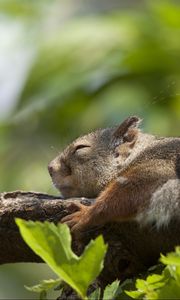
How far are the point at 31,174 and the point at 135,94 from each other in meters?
1.24

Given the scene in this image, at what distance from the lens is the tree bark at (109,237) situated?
14.9 feet

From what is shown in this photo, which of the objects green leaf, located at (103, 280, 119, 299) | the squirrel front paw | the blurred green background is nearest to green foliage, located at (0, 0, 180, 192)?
the blurred green background

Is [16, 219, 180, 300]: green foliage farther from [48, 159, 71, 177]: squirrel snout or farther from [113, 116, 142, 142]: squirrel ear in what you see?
[113, 116, 142, 142]: squirrel ear

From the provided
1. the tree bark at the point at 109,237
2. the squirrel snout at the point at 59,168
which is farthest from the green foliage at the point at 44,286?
the squirrel snout at the point at 59,168

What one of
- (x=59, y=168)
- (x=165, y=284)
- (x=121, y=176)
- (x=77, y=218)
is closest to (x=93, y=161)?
(x=59, y=168)

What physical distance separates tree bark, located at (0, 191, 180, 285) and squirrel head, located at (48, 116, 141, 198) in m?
0.59

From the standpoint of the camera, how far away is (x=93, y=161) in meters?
5.71

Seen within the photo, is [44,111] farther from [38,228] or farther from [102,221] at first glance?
[38,228]

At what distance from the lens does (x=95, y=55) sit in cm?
832

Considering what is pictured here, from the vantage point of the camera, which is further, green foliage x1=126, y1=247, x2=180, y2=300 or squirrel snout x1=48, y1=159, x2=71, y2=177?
squirrel snout x1=48, y1=159, x2=71, y2=177

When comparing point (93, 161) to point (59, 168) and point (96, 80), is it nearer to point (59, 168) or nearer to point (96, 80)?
point (59, 168)

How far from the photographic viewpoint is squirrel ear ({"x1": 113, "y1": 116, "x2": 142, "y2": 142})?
5852 millimetres

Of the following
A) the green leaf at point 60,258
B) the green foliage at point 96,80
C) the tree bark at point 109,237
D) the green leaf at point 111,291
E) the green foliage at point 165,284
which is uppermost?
the green foliage at point 96,80

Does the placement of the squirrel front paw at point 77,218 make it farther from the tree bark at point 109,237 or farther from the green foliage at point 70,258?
the green foliage at point 70,258
